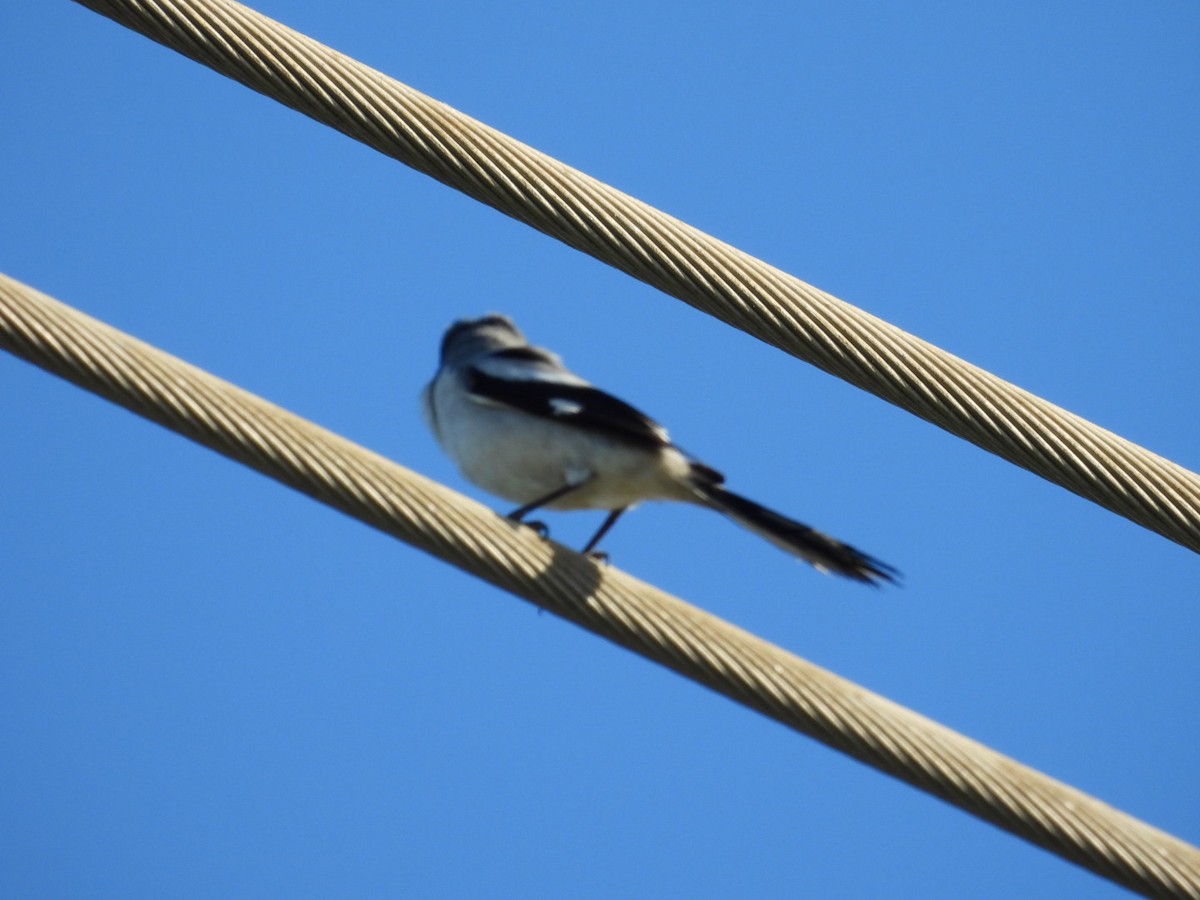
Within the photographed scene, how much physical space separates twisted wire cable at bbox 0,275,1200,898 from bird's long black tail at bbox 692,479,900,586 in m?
0.83

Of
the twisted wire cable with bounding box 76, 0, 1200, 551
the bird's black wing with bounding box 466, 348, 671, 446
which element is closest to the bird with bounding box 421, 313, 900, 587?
the bird's black wing with bounding box 466, 348, 671, 446

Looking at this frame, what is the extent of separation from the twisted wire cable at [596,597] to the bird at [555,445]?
140cm

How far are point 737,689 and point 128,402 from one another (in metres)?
1.84

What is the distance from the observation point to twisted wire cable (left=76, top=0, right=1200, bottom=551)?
15.4 feet

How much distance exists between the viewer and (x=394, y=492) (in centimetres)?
438

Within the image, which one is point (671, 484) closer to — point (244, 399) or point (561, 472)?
point (561, 472)

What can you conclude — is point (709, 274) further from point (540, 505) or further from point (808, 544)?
point (540, 505)

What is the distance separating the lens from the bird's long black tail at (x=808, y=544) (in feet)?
17.8

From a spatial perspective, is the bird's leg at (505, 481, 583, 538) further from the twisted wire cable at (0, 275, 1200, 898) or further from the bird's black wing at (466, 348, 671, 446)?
the twisted wire cable at (0, 275, 1200, 898)

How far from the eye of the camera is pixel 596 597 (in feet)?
14.9

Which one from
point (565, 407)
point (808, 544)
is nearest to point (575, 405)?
point (565, 407)

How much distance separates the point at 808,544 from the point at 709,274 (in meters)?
1.17

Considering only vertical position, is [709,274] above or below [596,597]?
above

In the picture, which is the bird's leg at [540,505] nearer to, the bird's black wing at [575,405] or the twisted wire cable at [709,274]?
the bird's black wing at [575,405]
